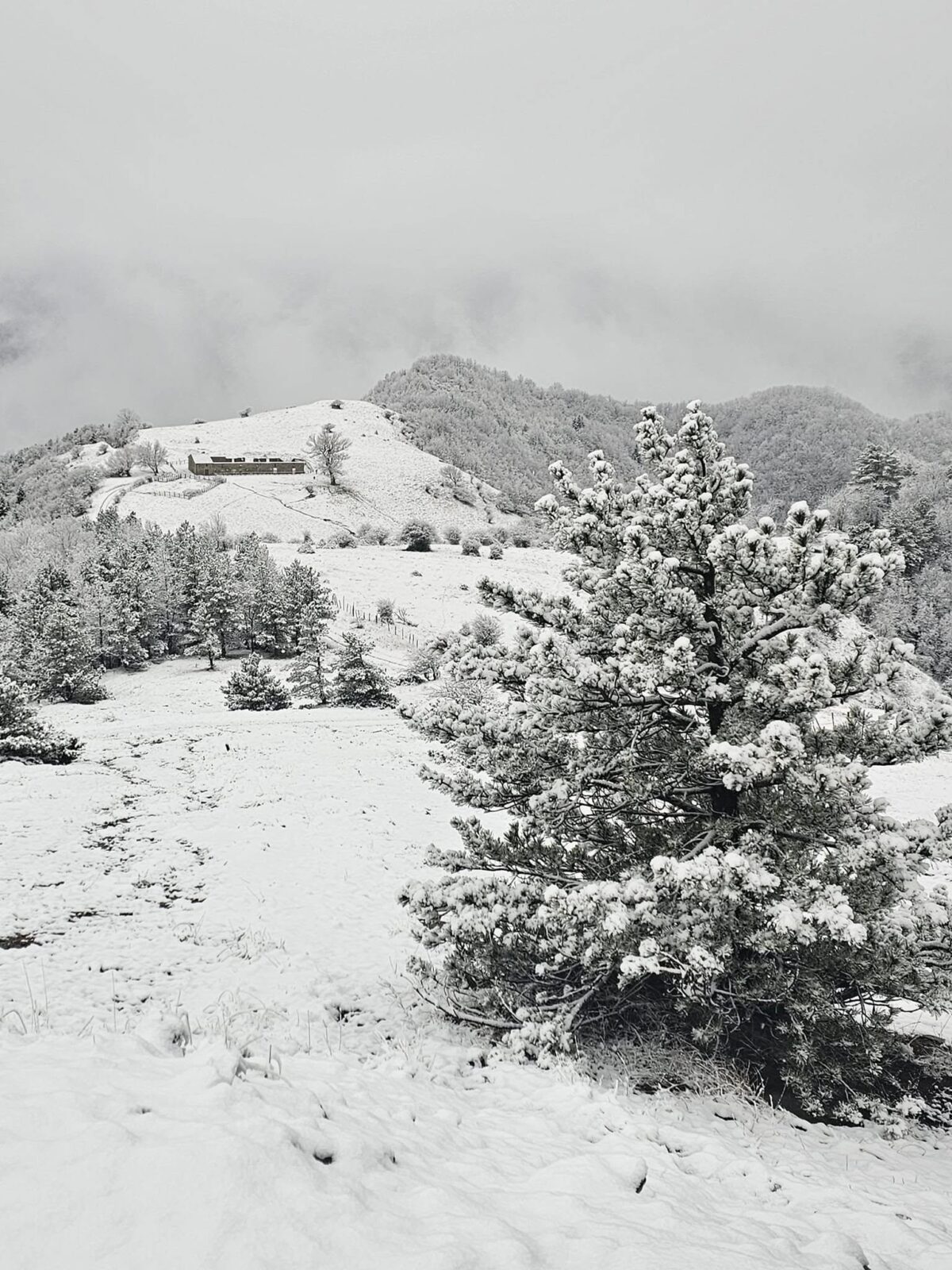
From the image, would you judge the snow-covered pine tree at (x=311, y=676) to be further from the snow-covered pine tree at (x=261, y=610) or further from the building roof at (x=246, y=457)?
the building roof at (x=246, y=457)

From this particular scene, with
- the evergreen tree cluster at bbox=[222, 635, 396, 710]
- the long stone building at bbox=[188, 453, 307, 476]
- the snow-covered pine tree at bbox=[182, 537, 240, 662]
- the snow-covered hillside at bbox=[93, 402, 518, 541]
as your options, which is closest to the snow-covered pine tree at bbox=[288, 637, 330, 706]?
the evergreen tree cluster at bbox=[222, 635, 396, 710]

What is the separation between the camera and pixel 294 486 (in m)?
80.1

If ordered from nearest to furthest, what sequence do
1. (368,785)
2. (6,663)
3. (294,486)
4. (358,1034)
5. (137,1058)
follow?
(137,1058) < (358,1034) < (368,785) < (6,663) < (294,486)

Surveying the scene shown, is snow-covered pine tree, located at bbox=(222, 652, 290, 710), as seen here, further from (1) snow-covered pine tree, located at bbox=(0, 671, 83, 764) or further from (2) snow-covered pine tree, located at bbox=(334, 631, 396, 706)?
(1) snow-covered pine tree, located at bbox=(0, 671, 83, 764)

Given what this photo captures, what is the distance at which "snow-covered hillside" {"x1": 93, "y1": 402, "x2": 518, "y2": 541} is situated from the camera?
226ft

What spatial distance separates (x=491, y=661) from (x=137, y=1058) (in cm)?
382

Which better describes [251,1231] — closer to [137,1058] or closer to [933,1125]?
[137,1058]

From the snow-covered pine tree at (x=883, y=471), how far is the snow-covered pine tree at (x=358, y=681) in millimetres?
61837

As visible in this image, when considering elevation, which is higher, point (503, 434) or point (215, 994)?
point (503, 434)

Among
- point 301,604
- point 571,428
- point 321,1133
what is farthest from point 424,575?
point 571,428

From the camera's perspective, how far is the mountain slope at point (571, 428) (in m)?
111

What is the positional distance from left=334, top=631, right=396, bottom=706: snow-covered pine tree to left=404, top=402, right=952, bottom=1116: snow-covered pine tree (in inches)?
904

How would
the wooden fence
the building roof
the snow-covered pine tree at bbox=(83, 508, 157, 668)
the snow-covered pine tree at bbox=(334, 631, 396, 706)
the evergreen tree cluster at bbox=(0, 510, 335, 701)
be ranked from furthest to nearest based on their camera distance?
the building roof
the wooden fence
the snow-covered pine tree at bbox=(83, 508, 157, 668)
the evergreen tree cluster at bbox=(0, 510, 335, 701)
the snow-covered pine tree at bbox=(334, 631, 396, 706)

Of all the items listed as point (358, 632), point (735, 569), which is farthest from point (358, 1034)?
point (358, 632)
